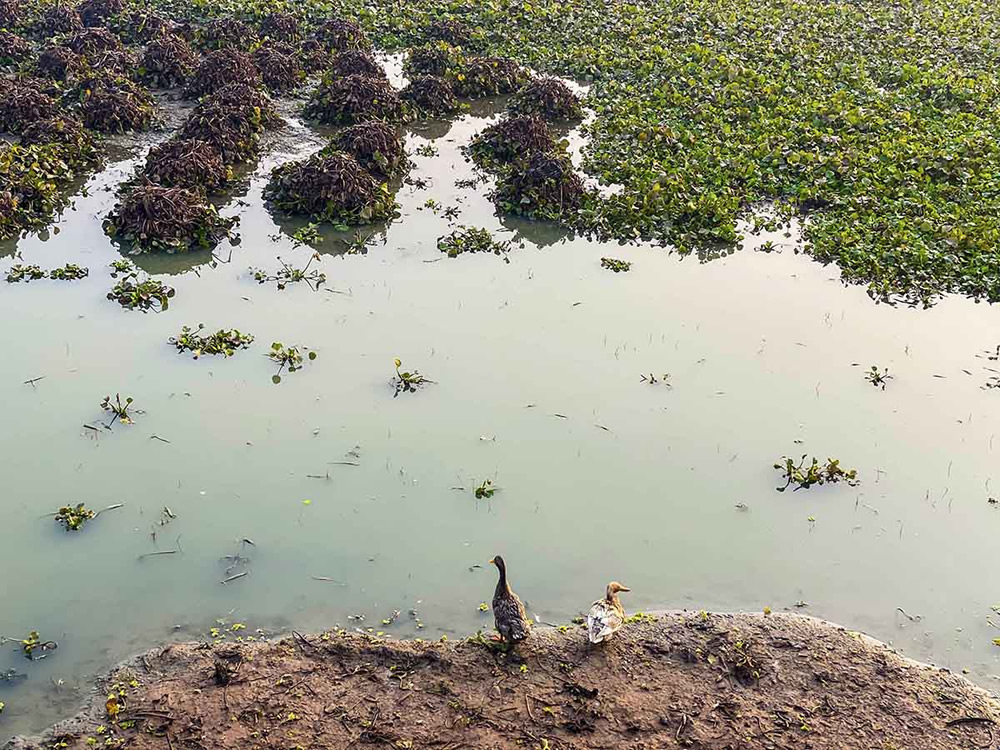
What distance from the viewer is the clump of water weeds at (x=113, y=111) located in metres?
16.5

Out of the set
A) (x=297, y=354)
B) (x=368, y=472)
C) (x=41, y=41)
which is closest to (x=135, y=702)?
(x=368, y=472)

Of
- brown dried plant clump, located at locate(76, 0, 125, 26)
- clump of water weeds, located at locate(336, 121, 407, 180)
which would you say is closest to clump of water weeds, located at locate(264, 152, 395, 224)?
clump of water weeds, located at locate(336, 121, 407, 180)

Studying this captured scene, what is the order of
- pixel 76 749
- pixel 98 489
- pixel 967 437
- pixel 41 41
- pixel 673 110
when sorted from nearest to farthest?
pixel 76 749 → pixel 98 489 → pixel 967 437 → pixel 673 110 → pixel 41 41

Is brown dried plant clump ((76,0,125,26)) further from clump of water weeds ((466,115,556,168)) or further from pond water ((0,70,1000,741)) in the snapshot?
clump of water weeds ((466,115,556,168))

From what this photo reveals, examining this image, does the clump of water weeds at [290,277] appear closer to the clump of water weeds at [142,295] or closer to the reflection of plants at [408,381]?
the clump of water weeds at [142,295]

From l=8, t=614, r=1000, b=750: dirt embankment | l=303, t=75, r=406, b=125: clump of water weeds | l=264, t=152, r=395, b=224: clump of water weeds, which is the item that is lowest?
l=8, t=614, r=1000, b=750: dirt embankment

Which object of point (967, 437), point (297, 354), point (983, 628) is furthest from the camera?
point (297, 354)

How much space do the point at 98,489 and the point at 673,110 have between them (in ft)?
42.4

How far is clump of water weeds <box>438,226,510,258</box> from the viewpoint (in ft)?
43.8

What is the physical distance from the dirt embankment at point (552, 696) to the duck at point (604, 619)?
195 millimetres

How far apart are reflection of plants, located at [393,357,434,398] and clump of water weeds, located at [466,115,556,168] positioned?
6374 mm

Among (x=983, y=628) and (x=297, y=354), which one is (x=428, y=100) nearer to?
(x=297, y=354)

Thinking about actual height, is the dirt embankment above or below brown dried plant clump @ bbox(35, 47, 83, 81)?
below

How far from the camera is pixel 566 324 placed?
11.7 metres
